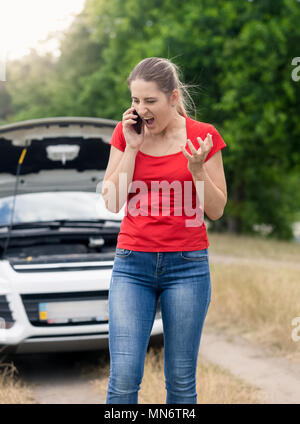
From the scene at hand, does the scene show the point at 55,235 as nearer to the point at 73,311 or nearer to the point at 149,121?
the point at 73,311

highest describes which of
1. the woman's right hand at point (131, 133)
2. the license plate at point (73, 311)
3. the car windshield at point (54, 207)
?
the woman's right hand at point (131, 133)

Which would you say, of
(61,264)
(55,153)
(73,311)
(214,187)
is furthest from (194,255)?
(55,153)

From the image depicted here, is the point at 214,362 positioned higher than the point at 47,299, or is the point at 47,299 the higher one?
the point at 47,299

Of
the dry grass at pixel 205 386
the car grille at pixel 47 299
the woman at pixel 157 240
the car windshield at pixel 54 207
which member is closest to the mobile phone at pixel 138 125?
the woman at pixel 157 240

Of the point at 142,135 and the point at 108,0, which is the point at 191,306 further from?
the point at 108,0

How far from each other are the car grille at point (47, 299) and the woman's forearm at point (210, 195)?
190 centimetres

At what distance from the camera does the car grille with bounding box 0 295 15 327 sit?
3.96 m

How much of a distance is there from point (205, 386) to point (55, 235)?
207 cm

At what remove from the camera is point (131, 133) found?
7.69 feet

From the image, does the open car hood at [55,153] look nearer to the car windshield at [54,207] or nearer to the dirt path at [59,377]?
the car windshield at [54,207]

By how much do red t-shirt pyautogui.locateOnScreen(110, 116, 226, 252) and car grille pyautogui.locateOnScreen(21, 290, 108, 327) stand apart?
1791mm

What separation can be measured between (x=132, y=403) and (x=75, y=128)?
2.61m

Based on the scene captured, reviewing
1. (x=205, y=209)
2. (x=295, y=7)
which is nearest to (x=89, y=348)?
(x=205, y=209)

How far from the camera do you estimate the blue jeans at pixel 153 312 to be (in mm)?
2297
